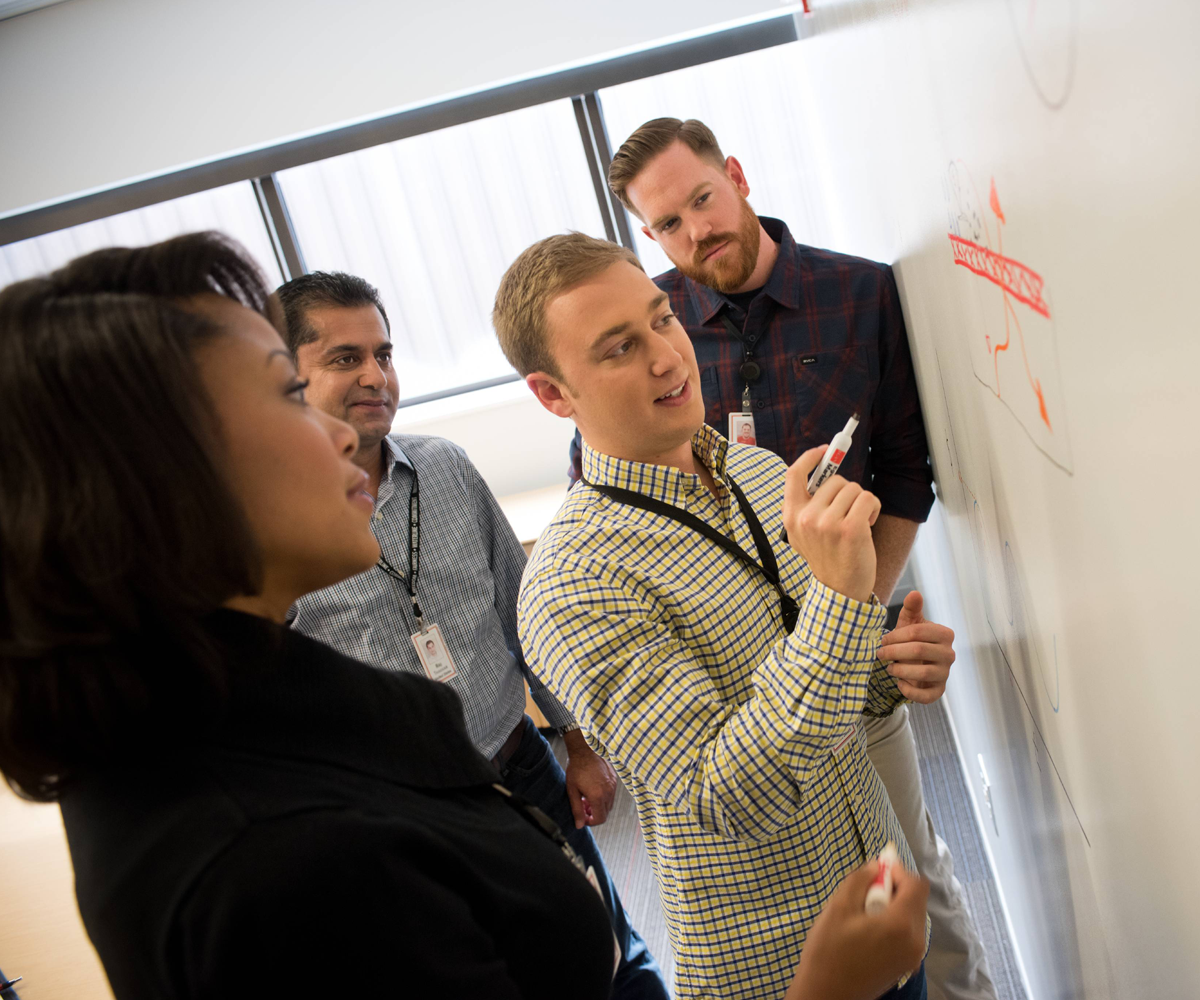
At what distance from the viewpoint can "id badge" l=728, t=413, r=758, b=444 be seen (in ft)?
5.60

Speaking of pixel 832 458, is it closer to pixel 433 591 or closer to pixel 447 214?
pixel 433 591

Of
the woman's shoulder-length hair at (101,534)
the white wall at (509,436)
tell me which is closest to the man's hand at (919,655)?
the woman's shoulder-length hair at (101,534)

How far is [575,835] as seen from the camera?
1.66 m

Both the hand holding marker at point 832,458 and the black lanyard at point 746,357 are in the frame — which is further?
the black lanyard at point 746,357

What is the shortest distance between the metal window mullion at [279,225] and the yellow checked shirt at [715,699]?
3.33 meters

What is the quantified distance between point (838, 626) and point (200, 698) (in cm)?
57

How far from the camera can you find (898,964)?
2.17ft

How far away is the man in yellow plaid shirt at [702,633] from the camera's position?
2.80 feet

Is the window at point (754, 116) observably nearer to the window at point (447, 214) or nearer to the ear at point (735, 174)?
the window at point (447, 214)

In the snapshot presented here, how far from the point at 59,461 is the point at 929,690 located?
98cm

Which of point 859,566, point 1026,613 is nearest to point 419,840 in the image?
point 859,566

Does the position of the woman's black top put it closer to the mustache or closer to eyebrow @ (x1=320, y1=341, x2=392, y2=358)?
eyebrow @ (x1=320, y1=341, x2=392, y2=358)

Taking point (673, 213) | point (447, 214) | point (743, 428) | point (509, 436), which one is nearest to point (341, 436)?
point (743, 428)

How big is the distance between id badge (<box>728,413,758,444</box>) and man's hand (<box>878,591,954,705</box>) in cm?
66
